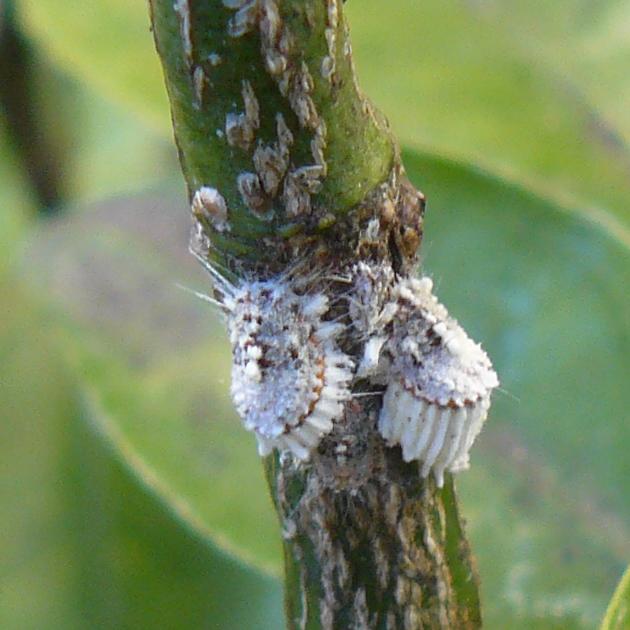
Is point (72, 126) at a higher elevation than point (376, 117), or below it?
higher

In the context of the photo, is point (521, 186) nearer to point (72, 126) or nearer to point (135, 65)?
point (135, 65)

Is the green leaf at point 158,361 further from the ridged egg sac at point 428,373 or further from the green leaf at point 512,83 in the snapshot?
the ridged egg sac at point 428,373

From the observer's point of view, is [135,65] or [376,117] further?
[135,65]

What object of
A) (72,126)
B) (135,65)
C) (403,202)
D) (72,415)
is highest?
(72,126)

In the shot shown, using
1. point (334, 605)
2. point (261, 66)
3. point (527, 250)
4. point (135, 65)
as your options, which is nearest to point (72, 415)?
point (135, 65)

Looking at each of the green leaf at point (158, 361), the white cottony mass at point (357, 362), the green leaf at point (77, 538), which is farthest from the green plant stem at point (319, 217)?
the green leaf at point (77, 538)

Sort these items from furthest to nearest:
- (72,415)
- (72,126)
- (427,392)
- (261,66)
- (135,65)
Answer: (72,126) < (72,415) < (135,65) < (427,392) < (261,66)

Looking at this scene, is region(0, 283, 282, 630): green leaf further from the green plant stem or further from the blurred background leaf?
the green plant stem
